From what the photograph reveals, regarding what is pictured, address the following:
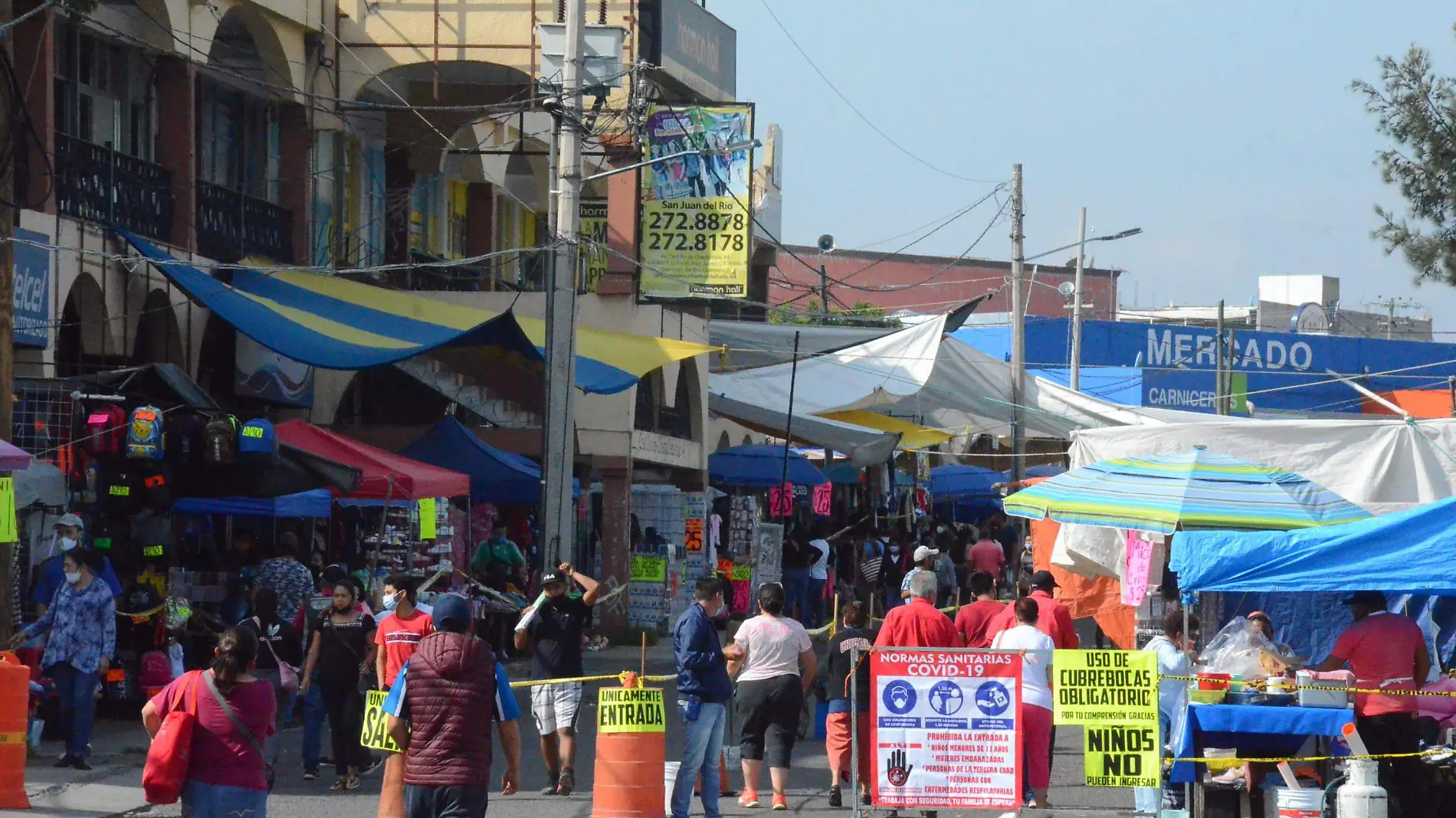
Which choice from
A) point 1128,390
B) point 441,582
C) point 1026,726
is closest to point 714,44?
point 441,582

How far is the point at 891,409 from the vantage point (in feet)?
109

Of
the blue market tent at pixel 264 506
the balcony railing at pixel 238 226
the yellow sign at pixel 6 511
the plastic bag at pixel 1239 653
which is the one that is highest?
the balcony railing at pixel 238 226

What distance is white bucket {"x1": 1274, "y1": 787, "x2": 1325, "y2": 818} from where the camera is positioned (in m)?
10.2

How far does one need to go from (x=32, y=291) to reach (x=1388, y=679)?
40.7ft

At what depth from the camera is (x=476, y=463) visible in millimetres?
20812

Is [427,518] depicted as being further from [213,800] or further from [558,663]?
[213,800]

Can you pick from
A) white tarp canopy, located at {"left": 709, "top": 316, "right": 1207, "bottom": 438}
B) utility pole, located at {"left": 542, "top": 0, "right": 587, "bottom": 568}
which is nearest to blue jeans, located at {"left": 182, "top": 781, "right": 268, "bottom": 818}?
utility pole, located at {"left": 542, "top": 0, "right": 587, "bottom": 568}

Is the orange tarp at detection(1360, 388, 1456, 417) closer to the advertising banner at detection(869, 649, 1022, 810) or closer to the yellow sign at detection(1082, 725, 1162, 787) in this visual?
the yellow sign at detection(1082, 725, 1162, 787)

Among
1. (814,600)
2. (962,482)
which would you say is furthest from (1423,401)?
(814,600)

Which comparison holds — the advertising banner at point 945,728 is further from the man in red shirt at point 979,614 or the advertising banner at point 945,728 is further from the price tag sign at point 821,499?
the price tag sign at point 821,499

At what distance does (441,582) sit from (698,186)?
690cm

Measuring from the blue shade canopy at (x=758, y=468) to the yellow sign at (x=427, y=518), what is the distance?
31.5 feet

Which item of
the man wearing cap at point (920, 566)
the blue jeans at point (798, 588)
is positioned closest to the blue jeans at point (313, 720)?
the man wearing cap at point (920, 566)

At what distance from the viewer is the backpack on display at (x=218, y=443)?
627 inches
